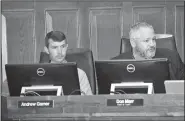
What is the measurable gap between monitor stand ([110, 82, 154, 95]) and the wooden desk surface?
0.22 m

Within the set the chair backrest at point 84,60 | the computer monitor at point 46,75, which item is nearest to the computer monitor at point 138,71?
the computer monitor at point 46,75

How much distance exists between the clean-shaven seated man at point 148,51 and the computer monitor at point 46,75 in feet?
2.73

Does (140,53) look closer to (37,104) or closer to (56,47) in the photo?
(56,47)

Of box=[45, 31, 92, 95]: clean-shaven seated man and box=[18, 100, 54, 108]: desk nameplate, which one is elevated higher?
box=[45, 31, 92, 95]: clean-shaven seated man

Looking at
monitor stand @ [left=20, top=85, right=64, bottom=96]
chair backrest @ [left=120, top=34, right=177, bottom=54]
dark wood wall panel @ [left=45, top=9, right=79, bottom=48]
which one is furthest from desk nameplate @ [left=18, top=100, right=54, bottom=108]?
dark wood wall panel @ [left=45, top=9, right=79, bottom=48]

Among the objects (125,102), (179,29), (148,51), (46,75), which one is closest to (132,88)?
(125,102)

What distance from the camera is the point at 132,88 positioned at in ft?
7.93

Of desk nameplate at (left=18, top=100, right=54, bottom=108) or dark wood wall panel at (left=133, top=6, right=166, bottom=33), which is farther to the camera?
dark wood wall panel at (left=133, top=6, right=166, bottom=33)

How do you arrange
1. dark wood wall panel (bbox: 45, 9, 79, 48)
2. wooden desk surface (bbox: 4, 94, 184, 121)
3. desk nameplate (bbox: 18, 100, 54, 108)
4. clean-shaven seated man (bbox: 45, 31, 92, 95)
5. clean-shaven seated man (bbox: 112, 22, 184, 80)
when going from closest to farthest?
1. wooden desk surface (bbox: 4, 94, 184, 121)
2. desk nameplate (bbox: 18, 100, 54, 108)
3. clean-shaven seated man (bbox: 112, 22, 184, 80)
4. clean-shaven seated man (bbox: 45, 31, 92, 95)
5. dark wood wall panel (bbox: 45, 9, 79, 48)

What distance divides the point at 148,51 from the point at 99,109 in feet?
3.63

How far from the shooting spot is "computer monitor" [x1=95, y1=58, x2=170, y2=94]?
7.86 ft

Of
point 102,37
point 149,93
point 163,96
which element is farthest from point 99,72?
point 102,37

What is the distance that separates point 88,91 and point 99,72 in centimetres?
58

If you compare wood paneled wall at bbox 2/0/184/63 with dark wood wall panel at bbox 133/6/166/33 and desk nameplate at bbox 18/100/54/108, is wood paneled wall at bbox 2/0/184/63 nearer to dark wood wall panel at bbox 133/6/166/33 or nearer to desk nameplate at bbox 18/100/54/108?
dark wood wall panel at bbox 133/6/166/33
